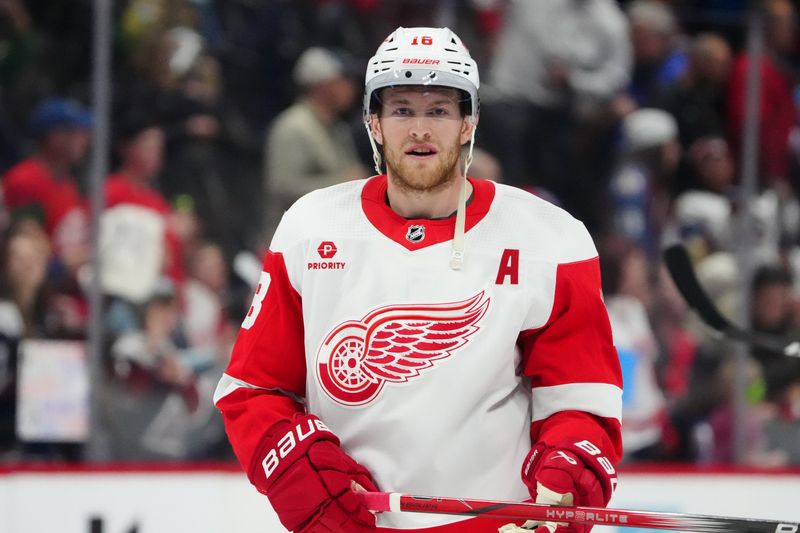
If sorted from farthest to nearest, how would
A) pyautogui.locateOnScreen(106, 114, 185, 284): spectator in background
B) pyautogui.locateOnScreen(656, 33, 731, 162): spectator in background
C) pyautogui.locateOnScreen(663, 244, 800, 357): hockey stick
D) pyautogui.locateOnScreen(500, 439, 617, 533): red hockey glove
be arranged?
pyautogui.locateOnScreen(656, 33, 731, 162): spectator in background
pyautogui.locateOnScreen(106, 114, 185, 284): spectator in background
pyautogui.locateOnScreen(663, 244, 800, 357): hockey stick
pyautogui.locateOnScreen(500, 439, 617, 533): red hockey glove

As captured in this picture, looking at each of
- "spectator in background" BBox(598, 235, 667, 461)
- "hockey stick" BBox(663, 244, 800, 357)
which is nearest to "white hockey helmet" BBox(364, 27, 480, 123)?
"hockey stick" BBox(663, 244, 800, 357)

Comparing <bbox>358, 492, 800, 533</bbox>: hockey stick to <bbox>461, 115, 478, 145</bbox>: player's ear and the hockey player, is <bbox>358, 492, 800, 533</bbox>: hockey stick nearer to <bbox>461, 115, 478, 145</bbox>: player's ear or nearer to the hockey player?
the hockey player

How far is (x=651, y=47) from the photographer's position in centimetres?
506

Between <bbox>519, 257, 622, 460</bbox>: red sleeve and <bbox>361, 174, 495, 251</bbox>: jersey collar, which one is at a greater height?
<bbox>361, 174, 495, 251</bbox>: jersey collar

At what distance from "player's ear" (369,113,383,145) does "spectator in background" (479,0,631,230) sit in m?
2.26

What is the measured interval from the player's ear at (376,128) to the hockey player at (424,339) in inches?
0.7

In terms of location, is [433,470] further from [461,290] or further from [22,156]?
[22,156]

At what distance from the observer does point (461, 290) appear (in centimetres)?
235

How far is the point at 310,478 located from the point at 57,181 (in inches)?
88.4

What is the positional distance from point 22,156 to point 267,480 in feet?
7.33

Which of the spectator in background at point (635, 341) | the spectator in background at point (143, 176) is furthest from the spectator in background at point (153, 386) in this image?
the spectator in background at point (635, 341)

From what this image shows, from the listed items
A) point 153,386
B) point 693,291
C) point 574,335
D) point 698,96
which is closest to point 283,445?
point 574,335

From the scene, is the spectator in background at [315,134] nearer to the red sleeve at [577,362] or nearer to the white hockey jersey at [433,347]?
the white hockey jersey at [433,347]

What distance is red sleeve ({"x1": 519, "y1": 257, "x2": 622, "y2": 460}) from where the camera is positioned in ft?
7.70
